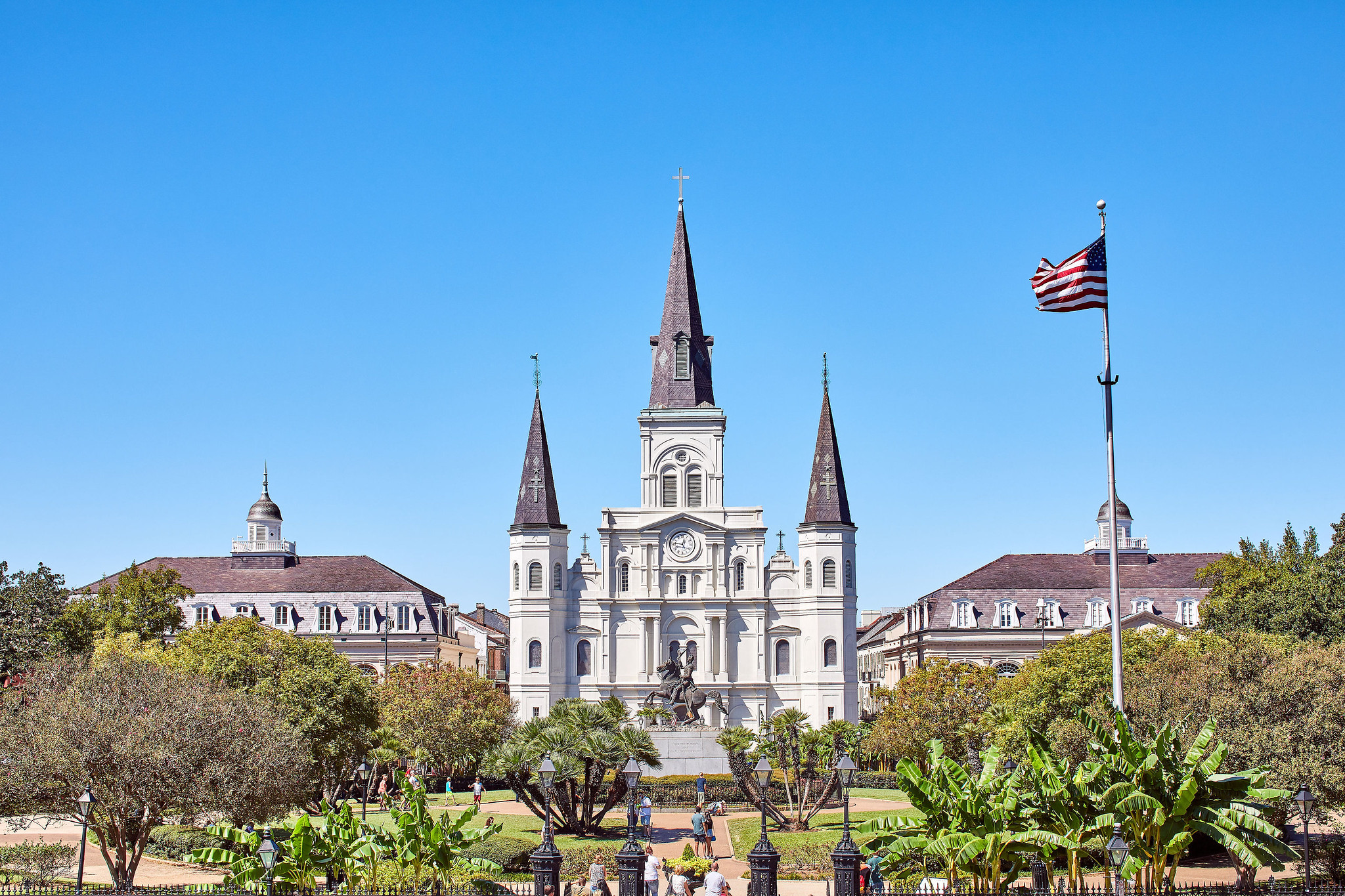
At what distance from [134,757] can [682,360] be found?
70.9 m

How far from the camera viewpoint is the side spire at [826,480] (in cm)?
9044

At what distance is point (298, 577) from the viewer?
9938 centimetres

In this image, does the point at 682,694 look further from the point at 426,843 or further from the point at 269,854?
the point at 269,854

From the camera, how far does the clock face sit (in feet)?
299

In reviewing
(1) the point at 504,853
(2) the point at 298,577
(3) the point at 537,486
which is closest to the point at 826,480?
(3) the point at 537,486

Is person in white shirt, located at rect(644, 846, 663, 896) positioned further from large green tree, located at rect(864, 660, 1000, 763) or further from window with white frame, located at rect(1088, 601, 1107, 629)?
window with white frame, located at rect(1088, 601, 1107, 629)

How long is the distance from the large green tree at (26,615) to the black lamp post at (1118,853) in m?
43.6

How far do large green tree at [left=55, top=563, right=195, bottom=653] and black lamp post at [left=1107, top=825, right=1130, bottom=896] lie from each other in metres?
47.6

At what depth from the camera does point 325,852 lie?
86.7 feet

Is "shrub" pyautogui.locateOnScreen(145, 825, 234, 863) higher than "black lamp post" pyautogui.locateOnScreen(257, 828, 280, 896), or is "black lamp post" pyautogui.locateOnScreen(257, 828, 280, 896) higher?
"black lamp post" pyautogui.locateOnScreen(257, 828, 280, 896)

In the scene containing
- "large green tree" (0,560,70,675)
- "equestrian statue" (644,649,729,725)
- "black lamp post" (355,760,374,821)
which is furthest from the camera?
"equestrian statue" (644,649,729,725)

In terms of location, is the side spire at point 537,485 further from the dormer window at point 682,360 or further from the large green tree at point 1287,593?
the large green tree at point 1287,593

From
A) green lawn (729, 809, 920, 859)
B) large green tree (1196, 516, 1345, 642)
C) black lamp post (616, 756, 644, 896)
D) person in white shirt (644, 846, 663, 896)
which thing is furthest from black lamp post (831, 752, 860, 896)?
large green tree (1196, 516, 1345, 642)

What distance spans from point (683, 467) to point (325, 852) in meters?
67.9
